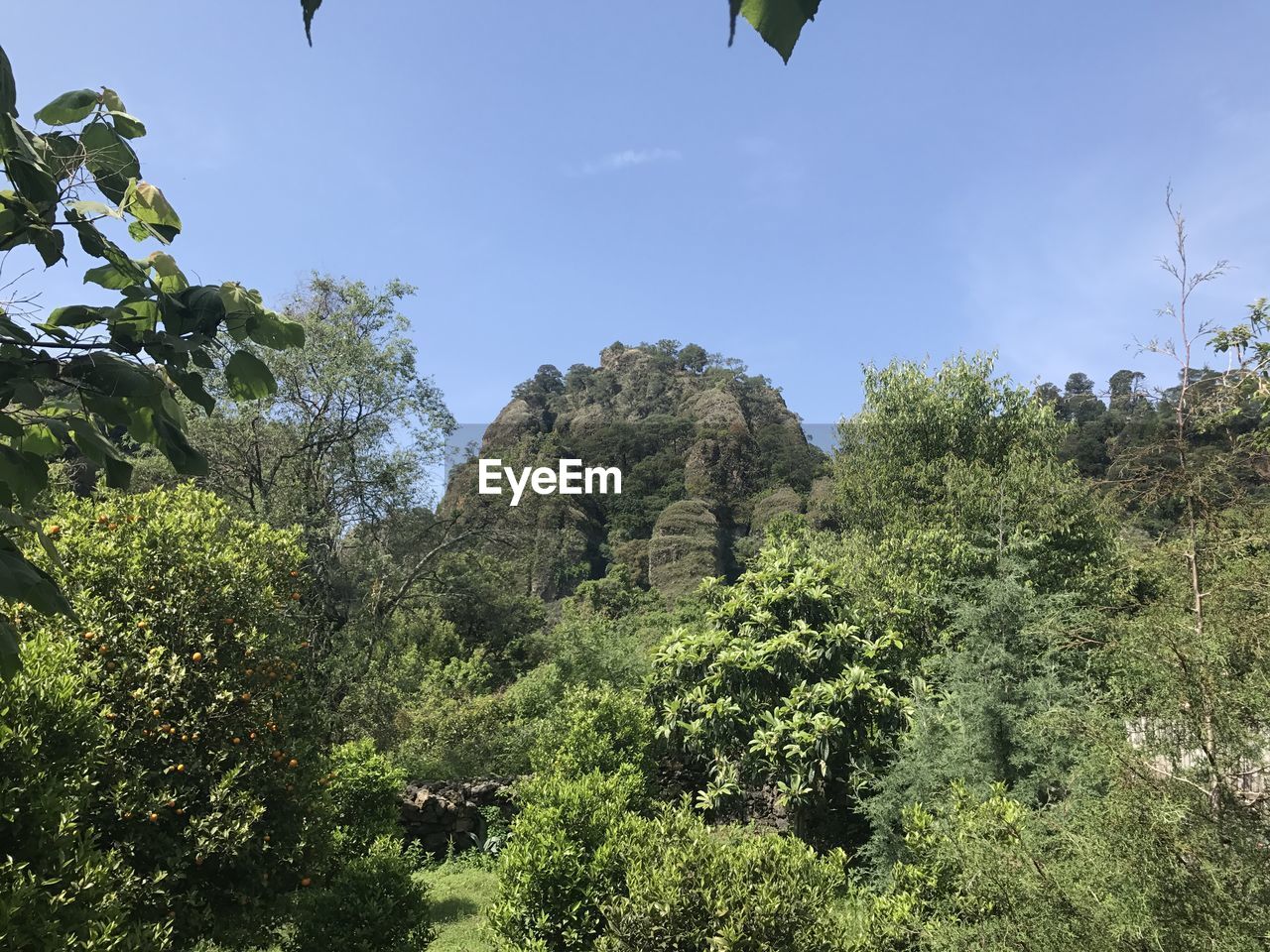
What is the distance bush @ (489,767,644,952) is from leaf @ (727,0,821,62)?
5.45 meters

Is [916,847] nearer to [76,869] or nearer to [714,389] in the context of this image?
[76,869]

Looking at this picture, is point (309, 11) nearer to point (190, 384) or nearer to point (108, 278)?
point (190, 384)

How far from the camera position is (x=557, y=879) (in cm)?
547

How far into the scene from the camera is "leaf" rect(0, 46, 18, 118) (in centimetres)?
136

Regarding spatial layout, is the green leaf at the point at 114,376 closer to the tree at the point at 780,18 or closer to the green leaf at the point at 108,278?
the green leaf at the point at 108,278

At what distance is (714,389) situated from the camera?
59.6 metres

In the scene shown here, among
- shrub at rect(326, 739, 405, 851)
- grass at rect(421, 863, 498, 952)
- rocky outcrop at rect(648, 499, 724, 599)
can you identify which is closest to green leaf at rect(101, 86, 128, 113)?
grass at rect(421, 863, 498, 952)

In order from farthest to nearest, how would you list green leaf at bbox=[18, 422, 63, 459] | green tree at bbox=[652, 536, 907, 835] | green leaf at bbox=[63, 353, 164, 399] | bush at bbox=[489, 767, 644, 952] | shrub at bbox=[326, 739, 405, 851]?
shrub at bbox=[326, 739, 405, 851] → green tree at bbox=[652, 536, 907, 835] → bush at bbox=[489, 767, 644, 952] → green leaf at bbox=[18, 422, 63, 459] → green leaf at bbox=[63, 353, 164, 399]

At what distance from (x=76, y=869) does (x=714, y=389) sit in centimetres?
5736

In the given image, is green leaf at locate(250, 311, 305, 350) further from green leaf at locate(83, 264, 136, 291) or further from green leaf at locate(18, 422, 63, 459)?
green leaf at locate(18, 422, 63, 459)

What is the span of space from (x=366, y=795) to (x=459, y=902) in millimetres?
1708

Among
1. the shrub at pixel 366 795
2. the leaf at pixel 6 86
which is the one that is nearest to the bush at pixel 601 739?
the shrub at pixel 366 795

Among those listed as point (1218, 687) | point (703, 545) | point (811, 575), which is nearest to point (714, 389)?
point (703, 545)

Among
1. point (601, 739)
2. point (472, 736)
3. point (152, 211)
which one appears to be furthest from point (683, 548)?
point (152, 211)
